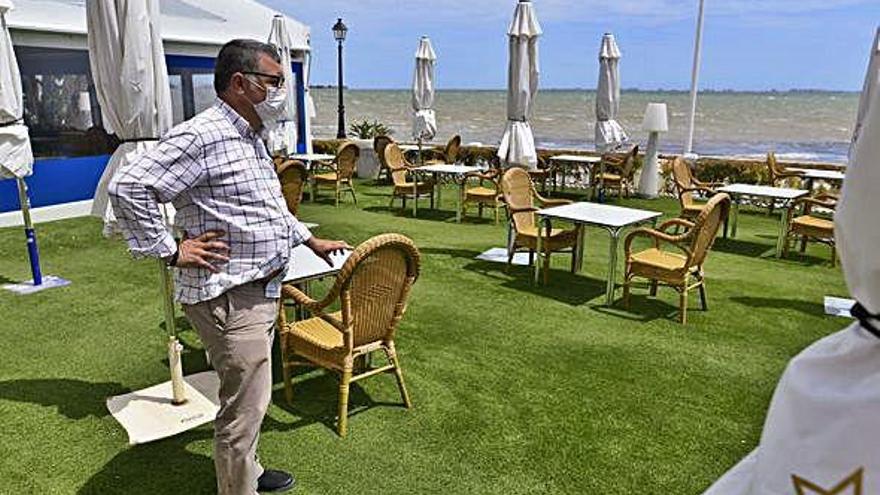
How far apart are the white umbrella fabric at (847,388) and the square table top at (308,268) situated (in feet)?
7.59

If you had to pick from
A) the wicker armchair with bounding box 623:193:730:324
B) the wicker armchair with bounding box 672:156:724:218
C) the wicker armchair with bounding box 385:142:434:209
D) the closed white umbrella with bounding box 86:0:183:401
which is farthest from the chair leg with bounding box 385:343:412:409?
the wicker armchair with bounding box 385:142:434:209

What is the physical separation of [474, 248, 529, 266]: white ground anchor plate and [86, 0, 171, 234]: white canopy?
3.67 m

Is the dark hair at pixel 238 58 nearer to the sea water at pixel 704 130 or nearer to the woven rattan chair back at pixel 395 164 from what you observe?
the woven rattan chair back at pixel 395 164

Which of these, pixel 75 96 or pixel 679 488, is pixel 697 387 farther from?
pixel 75 96

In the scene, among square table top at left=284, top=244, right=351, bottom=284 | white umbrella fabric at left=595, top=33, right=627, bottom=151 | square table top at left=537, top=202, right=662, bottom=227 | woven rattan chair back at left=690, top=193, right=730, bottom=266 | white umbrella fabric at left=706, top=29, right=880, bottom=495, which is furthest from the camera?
white umbrella fabric at left=595, top=33, right=627, bottom=151

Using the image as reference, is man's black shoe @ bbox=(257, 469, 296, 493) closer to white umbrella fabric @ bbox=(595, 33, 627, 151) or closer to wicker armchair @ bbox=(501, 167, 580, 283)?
wicker armchair @ bbox=(501, 167, 580, 283)

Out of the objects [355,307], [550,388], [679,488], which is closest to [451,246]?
[550,388]

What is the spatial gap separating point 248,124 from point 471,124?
43172 mm

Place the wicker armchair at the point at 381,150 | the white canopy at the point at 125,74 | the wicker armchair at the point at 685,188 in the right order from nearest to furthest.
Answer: the white canopy at the point at 125,74 → the wicker armchair at the point at 685,188 → the wicker armchair at the point at 381,150

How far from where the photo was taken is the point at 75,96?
8656 mm

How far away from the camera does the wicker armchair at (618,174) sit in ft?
33.4

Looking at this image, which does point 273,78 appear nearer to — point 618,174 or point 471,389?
point 471,389

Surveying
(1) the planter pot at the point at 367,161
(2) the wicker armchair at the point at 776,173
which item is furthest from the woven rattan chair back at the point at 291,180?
(2) the wicker armchair at the point at 776,173

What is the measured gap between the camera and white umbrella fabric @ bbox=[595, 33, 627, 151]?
1017cm
